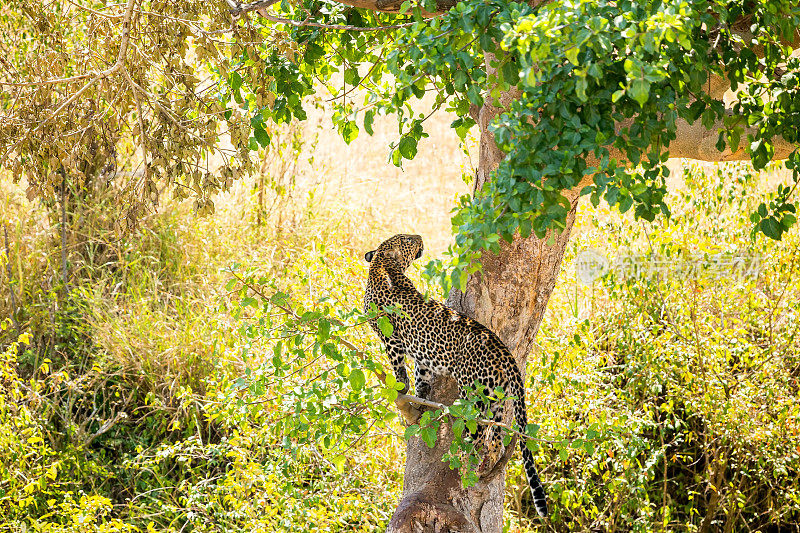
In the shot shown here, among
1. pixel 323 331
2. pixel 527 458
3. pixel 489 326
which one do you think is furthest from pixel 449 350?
pixel 323 331

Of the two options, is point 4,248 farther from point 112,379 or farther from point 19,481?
point 19,481

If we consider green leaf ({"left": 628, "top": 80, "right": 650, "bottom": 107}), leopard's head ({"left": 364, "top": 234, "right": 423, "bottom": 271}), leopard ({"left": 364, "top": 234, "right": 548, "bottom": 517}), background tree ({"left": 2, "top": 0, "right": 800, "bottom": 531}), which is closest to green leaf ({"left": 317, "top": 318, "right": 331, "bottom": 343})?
leopard ({"left": 364, "top": 234, "right": 548, "bottom": 517})

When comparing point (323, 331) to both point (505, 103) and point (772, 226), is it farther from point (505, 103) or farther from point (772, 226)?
point (772, 226)

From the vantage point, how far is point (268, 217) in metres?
8.38

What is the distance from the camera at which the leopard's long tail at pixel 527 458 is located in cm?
353

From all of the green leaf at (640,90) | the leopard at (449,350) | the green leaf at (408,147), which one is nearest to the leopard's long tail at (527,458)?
the leopard at (449,350)

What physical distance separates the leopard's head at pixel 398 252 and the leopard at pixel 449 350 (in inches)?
10.0

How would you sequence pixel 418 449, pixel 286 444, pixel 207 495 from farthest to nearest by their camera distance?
pixel 207 495 → pixel 418 449 → pixel 286 444

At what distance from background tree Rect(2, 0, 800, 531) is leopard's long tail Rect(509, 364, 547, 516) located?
32 centimetres

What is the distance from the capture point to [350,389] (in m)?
4.32

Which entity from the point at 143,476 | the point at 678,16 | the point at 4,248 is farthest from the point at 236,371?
the point at 678,16

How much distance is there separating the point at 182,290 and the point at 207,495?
110 inches

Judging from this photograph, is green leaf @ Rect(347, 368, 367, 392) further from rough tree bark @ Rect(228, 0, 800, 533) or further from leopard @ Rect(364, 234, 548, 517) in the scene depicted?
rough tree bark @ Rect(228, 0, 800, 533)

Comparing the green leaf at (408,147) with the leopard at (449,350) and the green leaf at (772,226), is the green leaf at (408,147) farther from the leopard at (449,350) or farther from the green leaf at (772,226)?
the green leaf at (772,226)
